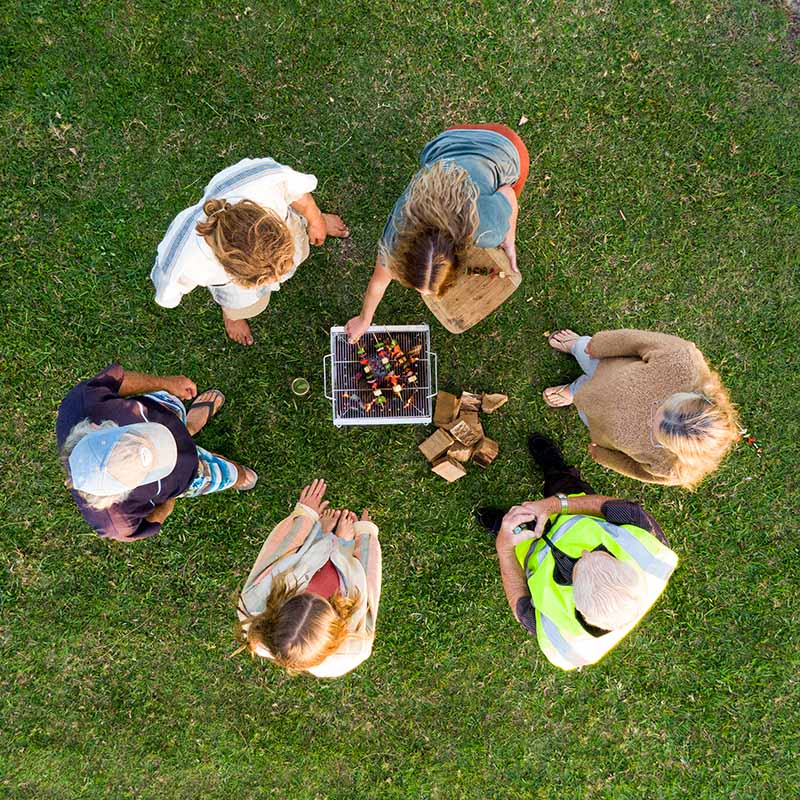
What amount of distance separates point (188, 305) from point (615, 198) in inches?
161

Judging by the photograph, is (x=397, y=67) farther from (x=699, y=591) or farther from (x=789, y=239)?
(x=699, y=591)

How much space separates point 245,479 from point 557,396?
2903 millimetres

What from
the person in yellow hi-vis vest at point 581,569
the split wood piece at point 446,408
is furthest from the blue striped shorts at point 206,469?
the person in yellow hi-vis vest at point 581,569

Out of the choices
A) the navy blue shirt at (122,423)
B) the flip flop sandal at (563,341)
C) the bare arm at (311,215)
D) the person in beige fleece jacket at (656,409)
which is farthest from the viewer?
the flip flop sandal at (563,341)

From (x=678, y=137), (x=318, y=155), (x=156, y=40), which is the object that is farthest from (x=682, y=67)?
(x=156, y=40)

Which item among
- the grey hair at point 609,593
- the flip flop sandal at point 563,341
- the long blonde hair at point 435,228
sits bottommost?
the grey hair at point 609,593

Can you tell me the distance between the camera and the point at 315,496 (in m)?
4.83

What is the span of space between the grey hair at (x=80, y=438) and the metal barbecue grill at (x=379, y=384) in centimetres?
176

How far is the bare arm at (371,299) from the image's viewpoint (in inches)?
143

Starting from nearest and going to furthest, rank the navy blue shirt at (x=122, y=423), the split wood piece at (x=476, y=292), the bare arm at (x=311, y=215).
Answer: the navy blue shirt at (x=122, y=423)
the bare arm at (x=311, y=215)
the split wood piece at (x=476, y=292)

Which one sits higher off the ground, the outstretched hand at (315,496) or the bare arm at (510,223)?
the bare arm at (510,223)

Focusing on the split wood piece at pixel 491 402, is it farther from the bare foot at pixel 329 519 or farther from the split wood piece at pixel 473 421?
the bare foot at pixel 329 519

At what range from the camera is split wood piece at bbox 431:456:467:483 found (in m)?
4.82

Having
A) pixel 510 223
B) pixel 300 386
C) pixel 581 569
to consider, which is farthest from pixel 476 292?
pixel 581 569
